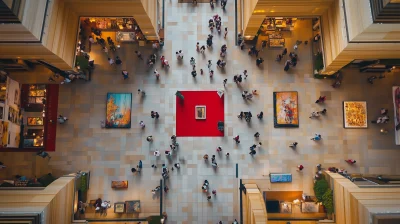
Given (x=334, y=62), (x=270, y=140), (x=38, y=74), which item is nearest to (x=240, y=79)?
(x=270, y=140)

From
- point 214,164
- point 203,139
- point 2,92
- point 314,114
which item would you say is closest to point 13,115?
point 2,92

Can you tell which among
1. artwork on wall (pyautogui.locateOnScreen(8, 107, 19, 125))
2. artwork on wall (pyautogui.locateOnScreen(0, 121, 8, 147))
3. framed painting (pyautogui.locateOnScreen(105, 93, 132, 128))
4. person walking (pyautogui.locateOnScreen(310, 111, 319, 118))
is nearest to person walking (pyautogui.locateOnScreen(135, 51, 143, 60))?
framed painting (pyautogui.locateOnScreen(105, 93, 132, 128))

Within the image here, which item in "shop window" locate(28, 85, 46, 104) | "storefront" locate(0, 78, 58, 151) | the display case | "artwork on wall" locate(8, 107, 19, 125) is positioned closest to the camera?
"artwork on wall" locate(8, 107, 19, 125)

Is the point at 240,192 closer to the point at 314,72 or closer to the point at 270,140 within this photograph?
the point at 270,140

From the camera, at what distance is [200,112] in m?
20.3

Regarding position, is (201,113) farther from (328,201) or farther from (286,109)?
(328,201)

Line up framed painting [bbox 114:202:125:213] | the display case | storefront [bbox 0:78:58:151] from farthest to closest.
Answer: the display case, storefront [bbox 0:78:58:151], framed painting [bbox 114:202:125:213]

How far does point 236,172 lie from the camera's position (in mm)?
19984

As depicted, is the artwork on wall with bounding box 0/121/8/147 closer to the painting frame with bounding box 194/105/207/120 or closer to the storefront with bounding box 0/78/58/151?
the storefront with bounding box 0/78/58/151

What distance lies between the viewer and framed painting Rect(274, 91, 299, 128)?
798 inches

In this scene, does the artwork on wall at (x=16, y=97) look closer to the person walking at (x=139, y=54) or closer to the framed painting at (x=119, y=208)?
the person walking at (x=139, y=54)

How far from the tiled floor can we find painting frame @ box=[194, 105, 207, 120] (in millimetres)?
1335

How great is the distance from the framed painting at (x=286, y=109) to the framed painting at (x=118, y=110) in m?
9.56

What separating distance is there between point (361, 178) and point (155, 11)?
15.8 metres
